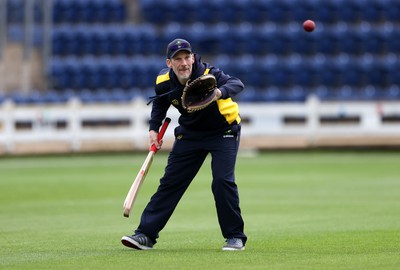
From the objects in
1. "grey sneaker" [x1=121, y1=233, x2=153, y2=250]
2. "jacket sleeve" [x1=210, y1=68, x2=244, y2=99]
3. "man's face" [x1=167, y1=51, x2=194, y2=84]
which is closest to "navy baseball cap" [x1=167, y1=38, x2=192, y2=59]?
"man's face" [x1=167, y1=51, x2=194, y2=84]

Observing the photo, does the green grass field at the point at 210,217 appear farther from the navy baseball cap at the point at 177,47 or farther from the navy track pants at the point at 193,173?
the navy baseball cap at the point at 177,47

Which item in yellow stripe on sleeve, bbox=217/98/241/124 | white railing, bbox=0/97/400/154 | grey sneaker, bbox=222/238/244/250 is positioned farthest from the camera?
white railing, bbox=0/97/400/154

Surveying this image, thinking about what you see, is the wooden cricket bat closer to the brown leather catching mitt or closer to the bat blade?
the bat blade

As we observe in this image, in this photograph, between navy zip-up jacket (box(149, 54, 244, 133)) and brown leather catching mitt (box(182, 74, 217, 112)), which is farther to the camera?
navy zip-up jacket (box(149, 54, 244, 133))

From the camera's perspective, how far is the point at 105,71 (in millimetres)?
33000

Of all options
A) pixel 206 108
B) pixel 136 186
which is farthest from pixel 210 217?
pixel 206 108

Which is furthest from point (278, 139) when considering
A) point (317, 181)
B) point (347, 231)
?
point (347, 231)

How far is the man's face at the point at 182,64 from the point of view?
9719 millimetres

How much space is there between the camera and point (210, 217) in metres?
14.5

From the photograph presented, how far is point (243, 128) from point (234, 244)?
2015 centimetres

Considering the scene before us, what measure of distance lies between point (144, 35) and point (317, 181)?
565 inches

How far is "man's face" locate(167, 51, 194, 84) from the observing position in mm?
9719

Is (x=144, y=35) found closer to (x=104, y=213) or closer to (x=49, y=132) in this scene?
(x=49, y=132)

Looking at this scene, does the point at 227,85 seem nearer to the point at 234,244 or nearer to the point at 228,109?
the point at 228,109
